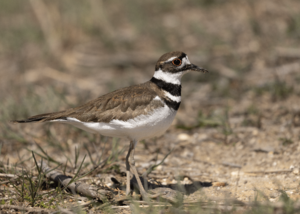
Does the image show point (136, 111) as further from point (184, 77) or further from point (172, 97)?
point (184, 77)

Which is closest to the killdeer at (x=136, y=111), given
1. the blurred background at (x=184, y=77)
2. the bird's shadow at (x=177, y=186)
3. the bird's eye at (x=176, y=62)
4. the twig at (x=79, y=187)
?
the bird's eye at (x=176, y=62)

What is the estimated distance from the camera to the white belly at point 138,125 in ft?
11.2

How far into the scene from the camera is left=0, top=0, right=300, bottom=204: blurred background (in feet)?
15.5

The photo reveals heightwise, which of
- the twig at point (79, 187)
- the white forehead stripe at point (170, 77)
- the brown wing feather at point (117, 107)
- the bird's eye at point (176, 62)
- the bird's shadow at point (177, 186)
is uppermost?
the bird's eye at point (176, 62)

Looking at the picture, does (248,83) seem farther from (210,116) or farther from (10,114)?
(10,114)

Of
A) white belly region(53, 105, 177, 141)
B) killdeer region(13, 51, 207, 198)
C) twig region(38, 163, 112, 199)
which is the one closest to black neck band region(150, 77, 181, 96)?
killdeer region(13, 51, 207, 198)

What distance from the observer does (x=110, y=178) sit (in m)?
3.87

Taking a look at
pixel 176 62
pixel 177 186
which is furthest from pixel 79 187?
pixel 176 62

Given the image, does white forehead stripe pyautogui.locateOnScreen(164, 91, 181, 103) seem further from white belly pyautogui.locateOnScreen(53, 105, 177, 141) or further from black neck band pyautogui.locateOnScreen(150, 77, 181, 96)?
white belly pyautogui.locateOnScreen(53, 105, 177, 141)

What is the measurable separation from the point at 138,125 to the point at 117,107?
0.32 m

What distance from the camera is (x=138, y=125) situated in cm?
342

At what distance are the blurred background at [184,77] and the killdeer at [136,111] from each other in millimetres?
511

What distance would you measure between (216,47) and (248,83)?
137cm

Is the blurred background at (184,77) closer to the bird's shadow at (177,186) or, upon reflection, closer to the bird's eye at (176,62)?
the bird's shadow at (177,186)
